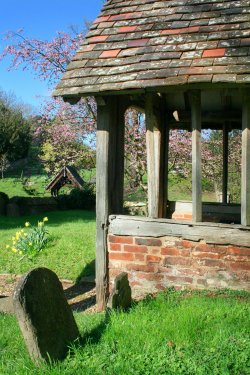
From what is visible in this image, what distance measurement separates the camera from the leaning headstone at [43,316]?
3229 millimetres

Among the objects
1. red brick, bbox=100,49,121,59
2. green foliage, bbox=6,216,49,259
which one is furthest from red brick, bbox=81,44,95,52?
green foliage, bbox=6,216,49,259

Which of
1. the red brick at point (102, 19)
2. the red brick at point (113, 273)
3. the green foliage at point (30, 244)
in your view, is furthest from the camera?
the green foliage at point (30, 244)

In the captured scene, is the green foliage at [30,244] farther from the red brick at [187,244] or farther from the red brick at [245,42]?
the red brick at [245,42]

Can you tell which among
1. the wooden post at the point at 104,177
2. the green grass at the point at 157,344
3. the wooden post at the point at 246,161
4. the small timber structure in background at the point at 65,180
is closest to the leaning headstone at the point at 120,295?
the green grass at the point at 157,344

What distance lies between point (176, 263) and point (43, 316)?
2.64 metres

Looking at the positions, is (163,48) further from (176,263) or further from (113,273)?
(113,273)

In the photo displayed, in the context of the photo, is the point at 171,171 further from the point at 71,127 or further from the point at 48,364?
the point at 48,364

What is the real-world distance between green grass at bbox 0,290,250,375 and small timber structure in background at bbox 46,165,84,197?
57.0ft

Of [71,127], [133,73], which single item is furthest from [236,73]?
[71,127]

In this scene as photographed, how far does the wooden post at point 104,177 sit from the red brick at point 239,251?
1.81 m

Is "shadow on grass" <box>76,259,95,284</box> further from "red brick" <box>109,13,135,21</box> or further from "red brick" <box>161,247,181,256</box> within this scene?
"red brick" <box>109,13,135,21</box>

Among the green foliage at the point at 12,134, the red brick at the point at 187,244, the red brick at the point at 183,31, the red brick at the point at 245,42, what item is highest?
the green foliage at the point at 12,134

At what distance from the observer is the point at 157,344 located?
3.36 m

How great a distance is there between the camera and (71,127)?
15.5 meters
